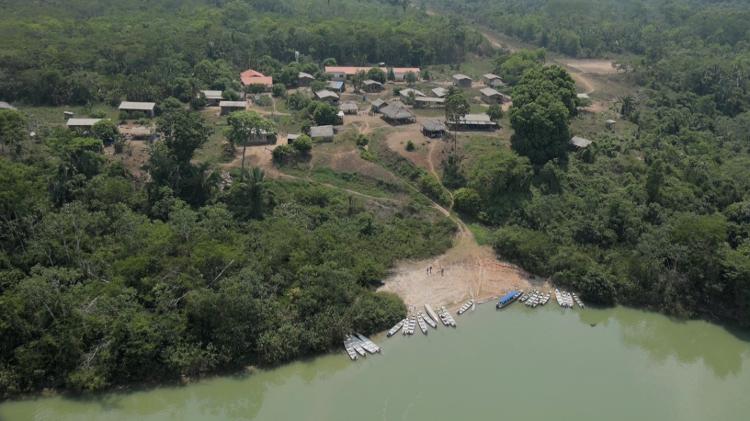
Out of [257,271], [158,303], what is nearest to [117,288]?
[158,303]

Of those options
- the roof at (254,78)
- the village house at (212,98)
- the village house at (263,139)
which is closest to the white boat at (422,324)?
the village house at (263,139)

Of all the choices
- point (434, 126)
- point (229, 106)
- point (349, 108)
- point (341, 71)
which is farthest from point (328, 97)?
point (434, 126)

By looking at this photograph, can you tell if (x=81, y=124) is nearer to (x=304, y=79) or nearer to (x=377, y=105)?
(x=304, y=79)

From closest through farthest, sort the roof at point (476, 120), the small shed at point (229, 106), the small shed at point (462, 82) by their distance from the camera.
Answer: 1. the roof at point (476, 120)
2. the small shed at point (229, 106)
3. the small shed at point (462, 82)

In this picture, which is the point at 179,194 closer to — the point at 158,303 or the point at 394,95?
the point at 158,303

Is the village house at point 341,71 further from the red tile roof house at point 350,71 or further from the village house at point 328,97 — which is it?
the village house at point 328,97

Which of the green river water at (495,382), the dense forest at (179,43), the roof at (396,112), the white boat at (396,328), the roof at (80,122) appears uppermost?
the dense forest at (179,43)

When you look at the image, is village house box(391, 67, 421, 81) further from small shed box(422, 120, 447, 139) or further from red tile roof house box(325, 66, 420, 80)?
small shed box(422, 120, 447, 139)
